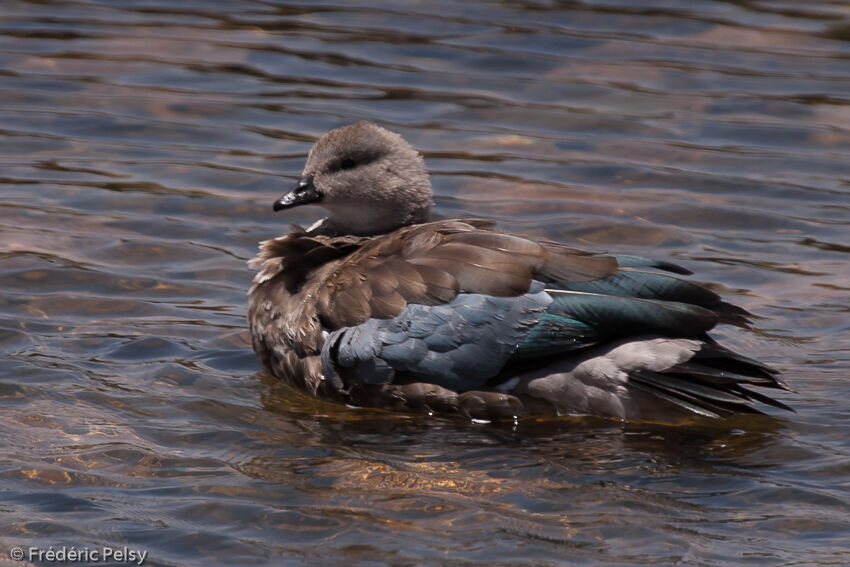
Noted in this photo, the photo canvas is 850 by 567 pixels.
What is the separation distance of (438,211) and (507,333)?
3595 mm

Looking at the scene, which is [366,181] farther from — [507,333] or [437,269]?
[507,333]

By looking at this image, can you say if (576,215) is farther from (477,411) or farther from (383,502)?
(383,502)

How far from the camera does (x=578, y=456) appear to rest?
263 inches

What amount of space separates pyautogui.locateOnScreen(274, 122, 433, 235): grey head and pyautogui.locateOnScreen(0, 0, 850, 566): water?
1010 mm

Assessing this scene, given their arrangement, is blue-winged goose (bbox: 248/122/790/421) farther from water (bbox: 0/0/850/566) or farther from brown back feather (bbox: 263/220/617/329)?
water (bbox: 0/0/850/566)

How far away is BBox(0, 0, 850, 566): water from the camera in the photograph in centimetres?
591

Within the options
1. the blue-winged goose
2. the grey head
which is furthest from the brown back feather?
the grey head

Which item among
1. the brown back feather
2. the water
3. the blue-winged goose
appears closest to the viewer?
the water

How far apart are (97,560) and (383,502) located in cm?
124

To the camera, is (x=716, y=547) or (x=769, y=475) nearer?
(x=716, y=547)

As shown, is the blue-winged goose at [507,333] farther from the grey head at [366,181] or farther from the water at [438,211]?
the grey head at [366,181]

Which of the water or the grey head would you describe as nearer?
the water

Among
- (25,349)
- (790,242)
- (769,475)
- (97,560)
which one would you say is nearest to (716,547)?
(769,475)

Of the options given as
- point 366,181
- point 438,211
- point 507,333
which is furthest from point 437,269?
point 438,211
